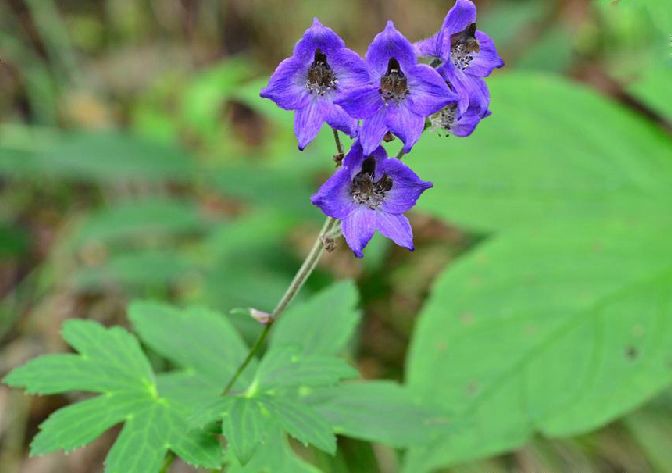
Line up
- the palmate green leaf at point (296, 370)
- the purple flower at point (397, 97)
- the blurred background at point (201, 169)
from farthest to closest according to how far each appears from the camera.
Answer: the blurred background at point (201, 169) → the palmate green leaf at point (296, 370) → the purple flower at point (397, 97)

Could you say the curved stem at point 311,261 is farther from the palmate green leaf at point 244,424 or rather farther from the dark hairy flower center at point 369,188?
the palmate green leaf at point 244,424

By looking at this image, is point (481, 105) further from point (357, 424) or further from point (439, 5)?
point (439, 5)

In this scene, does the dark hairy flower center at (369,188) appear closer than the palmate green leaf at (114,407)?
Yes

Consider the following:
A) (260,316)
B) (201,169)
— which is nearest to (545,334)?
(260,316)

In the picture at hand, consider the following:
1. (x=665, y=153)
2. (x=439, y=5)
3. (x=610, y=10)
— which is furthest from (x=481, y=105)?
(x=439, y=5)

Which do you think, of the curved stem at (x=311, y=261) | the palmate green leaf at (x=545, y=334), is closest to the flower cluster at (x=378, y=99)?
the curved stem at (x=311, y=261)

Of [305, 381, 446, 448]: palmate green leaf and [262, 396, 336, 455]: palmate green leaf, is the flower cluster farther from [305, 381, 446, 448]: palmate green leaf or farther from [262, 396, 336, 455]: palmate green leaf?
[305, 381, 446, 448]: palmate green leaf

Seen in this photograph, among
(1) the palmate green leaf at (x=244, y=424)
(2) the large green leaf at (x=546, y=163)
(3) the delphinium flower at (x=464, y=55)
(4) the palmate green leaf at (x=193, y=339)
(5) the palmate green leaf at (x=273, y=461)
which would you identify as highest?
(2) the large green leaf at (x=546, y=163)

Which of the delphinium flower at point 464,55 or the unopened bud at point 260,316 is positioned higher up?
the delphinium flower at point 464,55

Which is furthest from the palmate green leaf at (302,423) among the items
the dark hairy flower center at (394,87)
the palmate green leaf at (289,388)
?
the dark hairy flower center at (394,87)

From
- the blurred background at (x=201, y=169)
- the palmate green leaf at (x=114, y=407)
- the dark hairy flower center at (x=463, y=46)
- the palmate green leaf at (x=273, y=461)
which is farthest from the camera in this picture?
the blurred background at (x=201, y=169)
